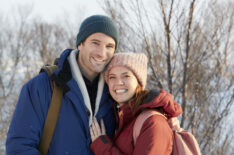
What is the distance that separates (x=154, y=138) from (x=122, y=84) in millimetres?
589

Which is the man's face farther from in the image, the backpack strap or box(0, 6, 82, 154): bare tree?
box(0, 6, 82, 154): bare tree

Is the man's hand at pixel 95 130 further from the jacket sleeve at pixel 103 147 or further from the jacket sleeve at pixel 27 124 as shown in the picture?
the jacket sleeve at pixel 27 124

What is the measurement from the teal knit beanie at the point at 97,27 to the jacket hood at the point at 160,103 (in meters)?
0.68

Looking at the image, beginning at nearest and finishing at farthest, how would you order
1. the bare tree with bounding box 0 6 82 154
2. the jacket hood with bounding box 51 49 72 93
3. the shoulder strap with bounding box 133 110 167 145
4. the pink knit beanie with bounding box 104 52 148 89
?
the shoulder strap with bounding box 133 110 167 145
the jacket hood with bounding box 51 49 72 93
the pink knit beanie with bounding box 104 52 148 89
the bare tree with bounding box 0 6 82 154

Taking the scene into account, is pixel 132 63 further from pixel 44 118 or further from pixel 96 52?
pixel 44 118

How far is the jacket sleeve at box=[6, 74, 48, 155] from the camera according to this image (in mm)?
1760

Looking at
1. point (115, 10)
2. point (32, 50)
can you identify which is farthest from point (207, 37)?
point (32, 50)

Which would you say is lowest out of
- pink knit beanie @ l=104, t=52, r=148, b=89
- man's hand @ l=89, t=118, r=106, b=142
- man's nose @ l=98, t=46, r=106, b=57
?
man's hand @ l=89, t=118, r=106, b=142

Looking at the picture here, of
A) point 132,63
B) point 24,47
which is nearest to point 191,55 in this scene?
point 132,63

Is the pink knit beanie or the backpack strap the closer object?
the backpack strap

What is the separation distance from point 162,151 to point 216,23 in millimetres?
2864

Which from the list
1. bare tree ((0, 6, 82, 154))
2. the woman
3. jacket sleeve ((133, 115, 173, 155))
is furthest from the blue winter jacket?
bare tree ((0, 6, 82, 154))

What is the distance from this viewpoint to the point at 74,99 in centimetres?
198

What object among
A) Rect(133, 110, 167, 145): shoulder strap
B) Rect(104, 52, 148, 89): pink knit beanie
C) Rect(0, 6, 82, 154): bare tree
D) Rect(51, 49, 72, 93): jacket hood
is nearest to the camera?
Rect(133, 110, 167, 145): shoulder strap
